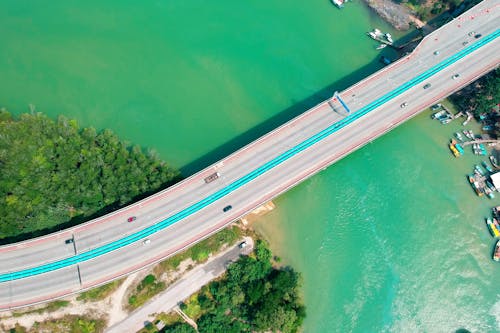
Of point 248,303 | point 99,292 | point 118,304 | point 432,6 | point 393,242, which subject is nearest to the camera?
point 99,292

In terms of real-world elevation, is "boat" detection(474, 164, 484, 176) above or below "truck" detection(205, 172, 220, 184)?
below

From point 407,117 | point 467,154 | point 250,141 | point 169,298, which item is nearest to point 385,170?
point 407,117

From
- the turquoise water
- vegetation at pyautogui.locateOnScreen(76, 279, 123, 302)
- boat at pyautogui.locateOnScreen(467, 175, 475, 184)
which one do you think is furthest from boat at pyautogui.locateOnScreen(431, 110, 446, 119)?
vegetation at pyautogui.locateOnScreen(76, 279, 123, 302)

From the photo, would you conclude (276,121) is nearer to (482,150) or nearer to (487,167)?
(482,150)

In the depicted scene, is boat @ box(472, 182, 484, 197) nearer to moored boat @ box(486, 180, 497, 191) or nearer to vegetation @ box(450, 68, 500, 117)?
moored boat @ box(486, 180, 497, 191)

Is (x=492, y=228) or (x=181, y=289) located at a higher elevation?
(x=181, y=289)

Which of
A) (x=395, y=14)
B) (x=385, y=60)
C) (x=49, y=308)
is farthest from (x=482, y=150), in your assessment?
(x=49, y=308)

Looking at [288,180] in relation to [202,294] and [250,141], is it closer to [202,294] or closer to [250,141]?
[250,141]
